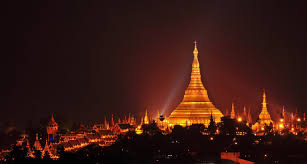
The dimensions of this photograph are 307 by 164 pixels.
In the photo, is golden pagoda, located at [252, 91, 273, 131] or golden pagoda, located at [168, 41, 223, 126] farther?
golden pagoda, located at [252, 91, 273, 131]

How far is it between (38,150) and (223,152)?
1380 centimetres

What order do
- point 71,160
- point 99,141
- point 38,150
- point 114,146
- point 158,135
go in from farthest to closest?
point 99,141 → point 158,135 → point 114,146 → point 38,150 → point 71,160

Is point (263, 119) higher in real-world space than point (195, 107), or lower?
lower

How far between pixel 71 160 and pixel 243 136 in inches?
1074

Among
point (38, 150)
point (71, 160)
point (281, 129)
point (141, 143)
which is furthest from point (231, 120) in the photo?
point (71, 160)

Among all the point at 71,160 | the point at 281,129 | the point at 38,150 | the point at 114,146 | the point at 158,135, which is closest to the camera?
the point at 71,160

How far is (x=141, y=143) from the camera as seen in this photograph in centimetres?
8062

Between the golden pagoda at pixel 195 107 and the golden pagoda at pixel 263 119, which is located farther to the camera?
the golden pagoda at pixel 263 119

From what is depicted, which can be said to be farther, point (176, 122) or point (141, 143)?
point (176, 122)

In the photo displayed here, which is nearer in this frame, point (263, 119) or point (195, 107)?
point (195, 107)

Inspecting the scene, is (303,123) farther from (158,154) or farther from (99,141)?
(158,154)

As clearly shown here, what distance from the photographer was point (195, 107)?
349ft

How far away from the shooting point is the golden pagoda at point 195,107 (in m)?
105

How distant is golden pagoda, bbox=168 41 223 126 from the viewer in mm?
105125
